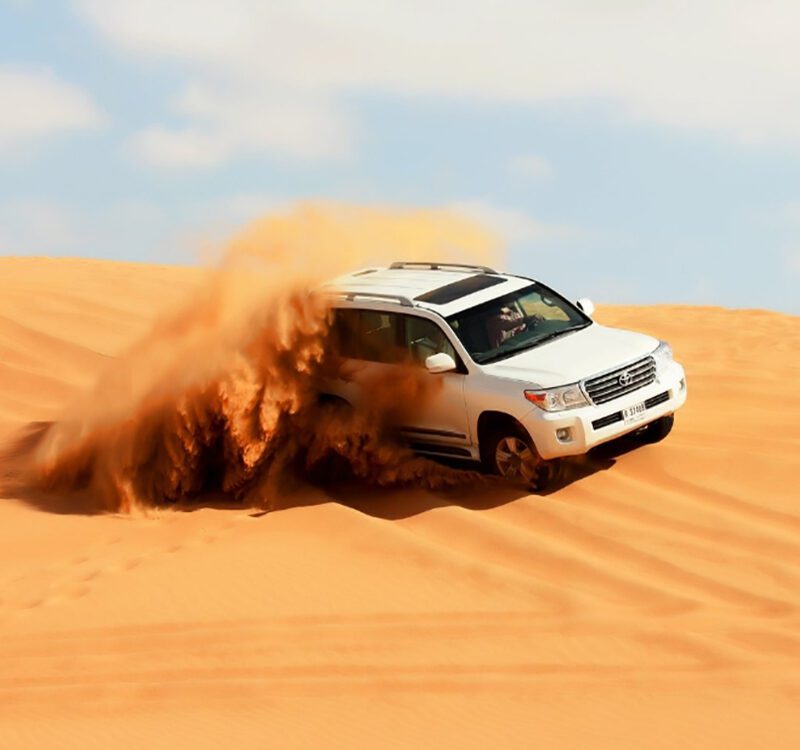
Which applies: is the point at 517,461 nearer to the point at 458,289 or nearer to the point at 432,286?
the point at 458,289

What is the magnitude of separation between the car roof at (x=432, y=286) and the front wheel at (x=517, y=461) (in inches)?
48.6

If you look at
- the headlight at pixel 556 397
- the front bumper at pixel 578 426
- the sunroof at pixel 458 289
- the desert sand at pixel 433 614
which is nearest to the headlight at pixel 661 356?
the front bumper at pixel 578 426

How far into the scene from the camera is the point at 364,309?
1206cm

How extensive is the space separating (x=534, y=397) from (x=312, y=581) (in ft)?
8.01

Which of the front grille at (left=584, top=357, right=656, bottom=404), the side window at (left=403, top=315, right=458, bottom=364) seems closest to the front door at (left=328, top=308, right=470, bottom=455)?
the side window at (left=403, top=315, right=458, bottom=364)

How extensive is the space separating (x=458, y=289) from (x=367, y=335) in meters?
0.94

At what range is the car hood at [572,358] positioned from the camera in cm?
1122

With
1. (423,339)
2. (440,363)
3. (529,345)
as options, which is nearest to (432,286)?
(423,339)

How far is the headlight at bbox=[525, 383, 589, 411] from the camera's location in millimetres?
11031

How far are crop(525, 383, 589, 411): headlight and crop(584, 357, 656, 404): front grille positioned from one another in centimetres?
13

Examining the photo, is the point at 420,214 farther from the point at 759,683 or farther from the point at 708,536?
the point at 759,683

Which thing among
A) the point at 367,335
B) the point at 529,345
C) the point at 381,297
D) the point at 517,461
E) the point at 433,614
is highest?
the point at 381,297

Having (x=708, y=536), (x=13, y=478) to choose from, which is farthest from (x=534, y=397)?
(x=13, y=478)

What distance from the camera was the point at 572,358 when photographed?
453 inches
